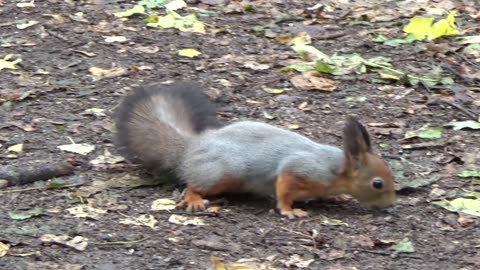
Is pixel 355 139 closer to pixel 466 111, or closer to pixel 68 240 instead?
pixel 68 240

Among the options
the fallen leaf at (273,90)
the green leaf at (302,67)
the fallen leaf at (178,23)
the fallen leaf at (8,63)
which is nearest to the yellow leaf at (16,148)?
the fallen leaf at (8,63)

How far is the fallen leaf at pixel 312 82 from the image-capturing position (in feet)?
20.9

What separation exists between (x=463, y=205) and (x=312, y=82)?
1.89 m

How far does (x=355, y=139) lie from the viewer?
457 cm

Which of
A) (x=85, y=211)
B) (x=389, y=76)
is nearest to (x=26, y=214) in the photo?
(x=85, y=211)

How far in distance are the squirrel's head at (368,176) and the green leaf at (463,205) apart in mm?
283

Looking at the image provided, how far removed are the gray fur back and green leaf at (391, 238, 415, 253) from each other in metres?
0.48

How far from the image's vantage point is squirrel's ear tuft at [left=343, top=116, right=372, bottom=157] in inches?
178

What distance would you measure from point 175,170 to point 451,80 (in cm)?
241

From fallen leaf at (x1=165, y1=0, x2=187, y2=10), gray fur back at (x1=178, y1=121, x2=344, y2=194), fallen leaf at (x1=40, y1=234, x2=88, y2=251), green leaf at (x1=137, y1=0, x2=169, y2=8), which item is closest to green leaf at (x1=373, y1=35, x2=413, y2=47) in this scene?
fallen leaf at (x1=165, y1=0, x2=187, y2=10)

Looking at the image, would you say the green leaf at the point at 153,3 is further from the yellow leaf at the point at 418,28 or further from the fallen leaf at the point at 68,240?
the fallen leaf at the point at 68,240

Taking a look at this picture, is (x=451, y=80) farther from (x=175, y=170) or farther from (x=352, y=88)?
(x=175, y=170)

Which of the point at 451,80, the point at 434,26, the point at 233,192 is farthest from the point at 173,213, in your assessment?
the point at 434,26

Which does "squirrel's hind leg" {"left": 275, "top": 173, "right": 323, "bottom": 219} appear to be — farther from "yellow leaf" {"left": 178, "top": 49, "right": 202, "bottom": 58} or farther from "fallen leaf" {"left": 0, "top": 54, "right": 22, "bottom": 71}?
"fallen leaf" {"left": 0, "top": 54, "right": 22, "bottom": 71}
